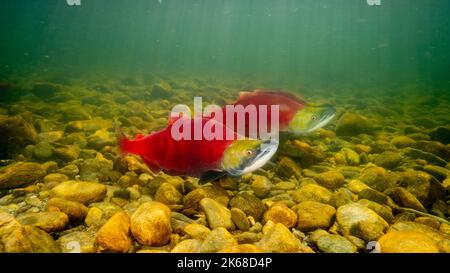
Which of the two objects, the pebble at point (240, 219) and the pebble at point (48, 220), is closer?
the pebble at point (48, 220)

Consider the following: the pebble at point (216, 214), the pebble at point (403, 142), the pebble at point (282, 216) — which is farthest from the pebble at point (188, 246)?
the pebble at point (403, 142)

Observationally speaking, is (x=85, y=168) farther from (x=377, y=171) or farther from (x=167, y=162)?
(x=377, y=171)

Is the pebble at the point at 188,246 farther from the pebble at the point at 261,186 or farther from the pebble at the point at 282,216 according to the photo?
the pebble at the point at 261,186

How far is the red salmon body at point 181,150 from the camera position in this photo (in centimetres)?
231

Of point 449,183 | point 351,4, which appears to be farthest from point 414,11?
point 449,183

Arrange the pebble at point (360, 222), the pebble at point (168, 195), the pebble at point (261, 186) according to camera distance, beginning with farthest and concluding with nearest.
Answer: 1. the pebble at point (261, 186)
2. the pebble at point (168, 195)
3. the pebble at point (360, 222)

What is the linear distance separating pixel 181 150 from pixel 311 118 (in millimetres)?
1552

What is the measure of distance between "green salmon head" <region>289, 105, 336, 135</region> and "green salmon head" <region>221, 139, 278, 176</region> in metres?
1.26

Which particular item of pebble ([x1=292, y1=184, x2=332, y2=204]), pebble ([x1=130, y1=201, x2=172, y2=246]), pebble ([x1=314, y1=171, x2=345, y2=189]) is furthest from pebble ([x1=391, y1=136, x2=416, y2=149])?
pebble ([x1=130, y1=201, x2=172, y2=246])

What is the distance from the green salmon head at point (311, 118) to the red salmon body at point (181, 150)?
3.84 ft

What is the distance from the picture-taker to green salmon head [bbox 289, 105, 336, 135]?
309 centimetres

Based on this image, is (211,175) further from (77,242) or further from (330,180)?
(330,180)

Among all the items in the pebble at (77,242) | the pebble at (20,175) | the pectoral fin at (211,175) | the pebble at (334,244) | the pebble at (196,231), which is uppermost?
the pectoral fin at (211,175)
